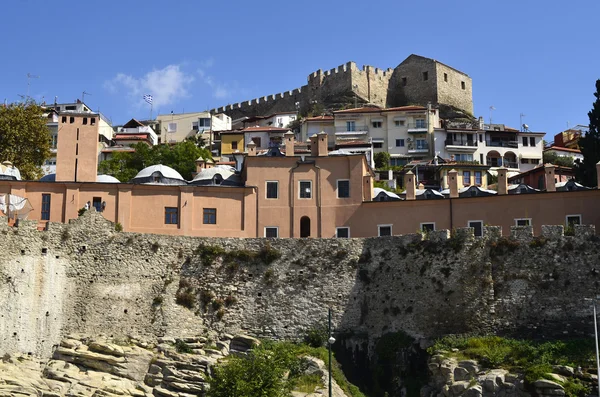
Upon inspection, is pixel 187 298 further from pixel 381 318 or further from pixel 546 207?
pixel 546 207

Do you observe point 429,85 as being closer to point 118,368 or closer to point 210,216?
point 210,216

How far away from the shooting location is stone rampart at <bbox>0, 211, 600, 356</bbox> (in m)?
52.3

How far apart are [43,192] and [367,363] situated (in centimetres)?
2487

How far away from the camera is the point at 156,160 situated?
90.8 m

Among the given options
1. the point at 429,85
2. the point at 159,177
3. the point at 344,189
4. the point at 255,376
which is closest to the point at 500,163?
the point at 429,85

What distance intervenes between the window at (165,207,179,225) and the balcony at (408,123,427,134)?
47.4m

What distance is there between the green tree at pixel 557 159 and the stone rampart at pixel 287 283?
163ft

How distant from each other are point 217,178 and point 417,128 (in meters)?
43.9

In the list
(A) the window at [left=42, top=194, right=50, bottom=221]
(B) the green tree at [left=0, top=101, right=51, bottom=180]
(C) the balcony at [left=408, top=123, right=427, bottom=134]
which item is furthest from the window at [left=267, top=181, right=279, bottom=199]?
(C) the balcony at [left=408, top=123, right=427, bottom=134]

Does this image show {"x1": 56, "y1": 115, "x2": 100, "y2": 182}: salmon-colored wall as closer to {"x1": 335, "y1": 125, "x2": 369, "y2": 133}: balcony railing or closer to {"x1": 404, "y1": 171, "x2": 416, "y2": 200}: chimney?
{"x1": 404, "y1": 171, "x2": 416, "y2": 200}: chimney

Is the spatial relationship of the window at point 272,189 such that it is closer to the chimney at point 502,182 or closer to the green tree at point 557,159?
the chimney at point 502,182

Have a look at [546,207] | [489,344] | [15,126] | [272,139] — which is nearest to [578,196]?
[546,207]

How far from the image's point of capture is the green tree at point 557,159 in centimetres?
10177

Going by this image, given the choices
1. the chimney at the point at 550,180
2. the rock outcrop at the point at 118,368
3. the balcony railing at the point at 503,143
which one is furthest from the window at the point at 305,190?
the balcony railing at the point at 503,143
